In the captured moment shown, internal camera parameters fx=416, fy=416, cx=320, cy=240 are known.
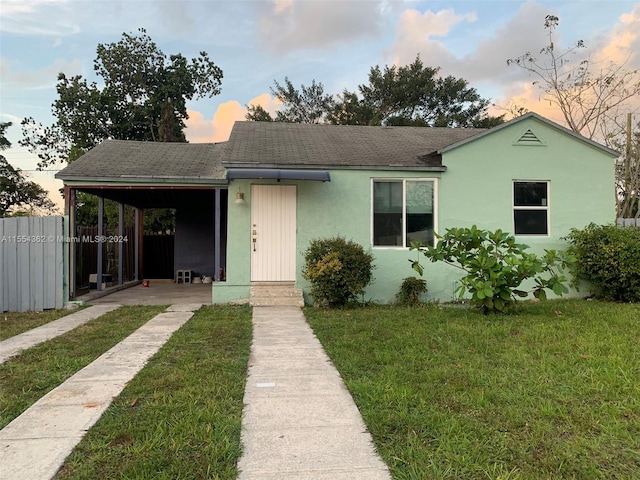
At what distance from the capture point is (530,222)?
9.43 m

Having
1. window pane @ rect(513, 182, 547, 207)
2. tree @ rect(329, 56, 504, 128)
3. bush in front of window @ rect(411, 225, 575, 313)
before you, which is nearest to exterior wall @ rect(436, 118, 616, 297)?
window pane @ rect(513, 182, 547, 207)

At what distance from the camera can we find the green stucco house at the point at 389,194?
351 inches

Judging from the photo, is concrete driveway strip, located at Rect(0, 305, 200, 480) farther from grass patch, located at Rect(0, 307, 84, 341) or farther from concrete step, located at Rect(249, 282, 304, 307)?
concrete step, located at Rect(249, 282, 304, 307)

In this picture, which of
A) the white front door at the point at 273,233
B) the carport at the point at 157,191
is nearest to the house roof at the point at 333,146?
the white front door at the point at 273,233

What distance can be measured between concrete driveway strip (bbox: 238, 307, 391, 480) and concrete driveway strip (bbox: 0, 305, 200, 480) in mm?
1183

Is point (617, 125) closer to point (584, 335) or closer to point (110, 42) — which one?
point (584, 335)

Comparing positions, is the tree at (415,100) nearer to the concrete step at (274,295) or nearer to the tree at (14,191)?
the tree at (14,191)

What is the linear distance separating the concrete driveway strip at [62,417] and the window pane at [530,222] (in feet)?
26.0

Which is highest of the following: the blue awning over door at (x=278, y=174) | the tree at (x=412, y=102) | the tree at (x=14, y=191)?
the tree at (x=412, y=102)

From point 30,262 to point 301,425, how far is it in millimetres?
7510

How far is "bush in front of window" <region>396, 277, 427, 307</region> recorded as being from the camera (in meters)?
8.67

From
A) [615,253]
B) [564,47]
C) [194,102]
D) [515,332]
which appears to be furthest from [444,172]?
[194,102]

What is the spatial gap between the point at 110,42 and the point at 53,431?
34.1 metres

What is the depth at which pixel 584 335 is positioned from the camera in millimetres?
5523
